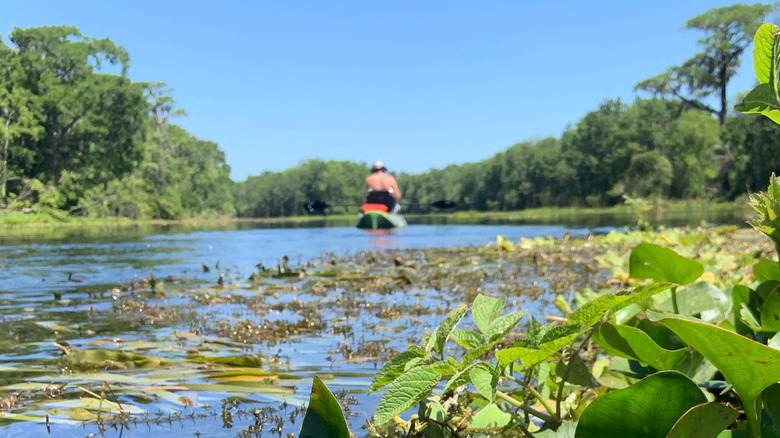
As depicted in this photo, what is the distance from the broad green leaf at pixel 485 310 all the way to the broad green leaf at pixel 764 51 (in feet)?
1.30

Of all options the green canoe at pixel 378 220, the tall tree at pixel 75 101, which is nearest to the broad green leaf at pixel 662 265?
the green canoe at pixel 378 220

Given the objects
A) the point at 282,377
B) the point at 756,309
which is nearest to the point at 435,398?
the point at 756,309

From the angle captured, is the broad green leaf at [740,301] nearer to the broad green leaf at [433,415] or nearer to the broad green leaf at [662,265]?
the broad green leaf at [662,265]

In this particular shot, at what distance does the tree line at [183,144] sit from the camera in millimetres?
38531

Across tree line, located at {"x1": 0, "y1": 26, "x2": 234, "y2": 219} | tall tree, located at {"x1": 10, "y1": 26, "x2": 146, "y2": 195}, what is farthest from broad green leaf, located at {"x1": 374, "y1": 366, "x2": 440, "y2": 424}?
tall tree, located at {"x1": 10, "y1": 26, "x2": 146, "y2": 195}

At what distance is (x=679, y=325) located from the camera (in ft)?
1.50

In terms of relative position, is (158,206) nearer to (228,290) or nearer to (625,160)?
(625,160)

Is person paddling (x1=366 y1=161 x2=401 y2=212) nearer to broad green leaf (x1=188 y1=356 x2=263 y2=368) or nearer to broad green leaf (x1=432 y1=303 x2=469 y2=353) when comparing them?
broad green leaf (x1=188 y1=356 x2=263 y2=368)

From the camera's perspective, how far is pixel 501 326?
73cm

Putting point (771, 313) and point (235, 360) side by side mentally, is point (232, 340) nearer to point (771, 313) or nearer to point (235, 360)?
point (235, 360)

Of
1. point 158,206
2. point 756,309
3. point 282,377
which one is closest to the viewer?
point 756,309

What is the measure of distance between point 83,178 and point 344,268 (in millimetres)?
40752

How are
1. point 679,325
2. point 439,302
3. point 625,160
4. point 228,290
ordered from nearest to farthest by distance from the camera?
point 679,325, point 439,302, point 228,290, point 625,160

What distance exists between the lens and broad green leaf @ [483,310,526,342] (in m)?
0.70
